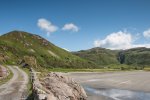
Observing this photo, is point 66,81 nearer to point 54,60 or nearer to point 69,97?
point 69,97

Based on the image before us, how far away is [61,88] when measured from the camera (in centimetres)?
3331

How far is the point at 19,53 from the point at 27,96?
6408 inches

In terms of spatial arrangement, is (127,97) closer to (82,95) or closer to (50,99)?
(82,95)

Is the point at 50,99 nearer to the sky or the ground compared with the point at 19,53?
nearer to the ground

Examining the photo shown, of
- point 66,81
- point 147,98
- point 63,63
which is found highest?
point 63,63

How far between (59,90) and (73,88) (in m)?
5.76

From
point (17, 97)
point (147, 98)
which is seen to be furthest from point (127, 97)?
point (17, 97)

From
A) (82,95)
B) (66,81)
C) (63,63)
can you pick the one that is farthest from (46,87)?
(63,63)

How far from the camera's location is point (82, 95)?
39.2 metres

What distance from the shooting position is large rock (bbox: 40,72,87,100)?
32.0 meters

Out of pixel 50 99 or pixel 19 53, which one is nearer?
pixel 50 99

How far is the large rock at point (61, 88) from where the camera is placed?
31953 mm

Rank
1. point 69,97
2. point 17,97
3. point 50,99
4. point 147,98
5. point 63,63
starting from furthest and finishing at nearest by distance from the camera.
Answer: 1. point 63,63
2. point 147,98
3. point 69,97
4. point 17,97
5. point 50,99

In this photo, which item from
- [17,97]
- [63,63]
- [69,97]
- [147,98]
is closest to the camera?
[17,97]
